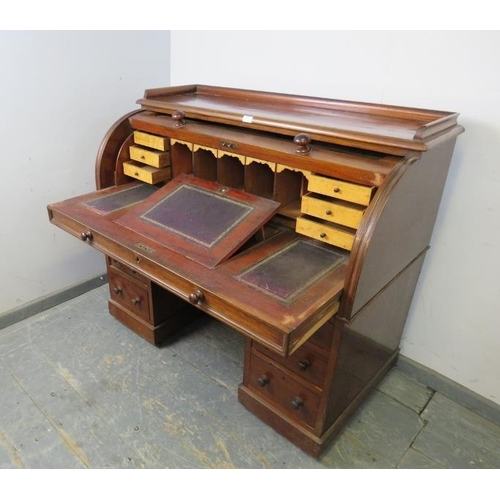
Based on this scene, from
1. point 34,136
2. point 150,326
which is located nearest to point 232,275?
point 150,326

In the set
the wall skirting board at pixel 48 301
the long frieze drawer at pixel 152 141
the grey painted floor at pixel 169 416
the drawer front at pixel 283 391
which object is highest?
the long frieze drawer at pixel 152 141

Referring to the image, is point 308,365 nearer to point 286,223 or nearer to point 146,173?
point 286,223

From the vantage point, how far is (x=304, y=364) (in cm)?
148

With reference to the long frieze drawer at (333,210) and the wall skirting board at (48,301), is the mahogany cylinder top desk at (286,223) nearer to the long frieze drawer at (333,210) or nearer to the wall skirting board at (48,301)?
the long frieze drawer at (333,210)

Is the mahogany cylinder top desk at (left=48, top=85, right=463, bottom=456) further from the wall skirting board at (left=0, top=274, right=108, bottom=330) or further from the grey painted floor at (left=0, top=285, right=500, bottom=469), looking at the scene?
the wall skirting board at (left=0, top=274, right=108, bottom=330)

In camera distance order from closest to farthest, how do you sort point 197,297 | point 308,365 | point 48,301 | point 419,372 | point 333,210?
point 197,297
point 333,210
point 308,365
point 419,372
point 48,301

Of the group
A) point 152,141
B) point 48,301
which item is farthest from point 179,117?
point 48,301

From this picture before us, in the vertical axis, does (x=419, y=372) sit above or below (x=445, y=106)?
below

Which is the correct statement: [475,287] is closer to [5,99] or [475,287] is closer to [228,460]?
[228,460]

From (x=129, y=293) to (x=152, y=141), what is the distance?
0.78m

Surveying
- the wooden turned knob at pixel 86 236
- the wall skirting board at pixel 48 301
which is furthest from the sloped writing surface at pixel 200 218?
the wall skirting board at pixel 48 301

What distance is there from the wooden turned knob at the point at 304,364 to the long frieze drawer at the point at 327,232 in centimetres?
44

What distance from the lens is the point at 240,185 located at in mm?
1790

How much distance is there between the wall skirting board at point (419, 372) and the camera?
1.82 metres
